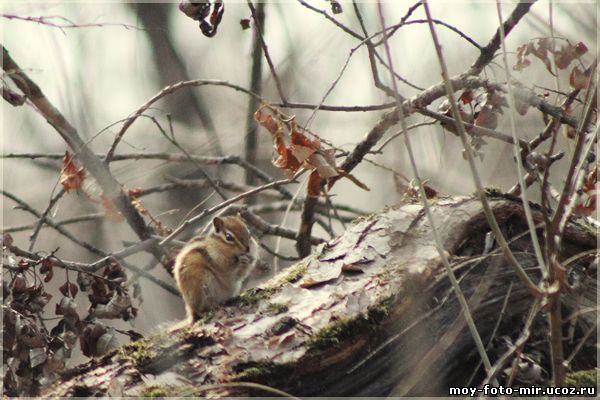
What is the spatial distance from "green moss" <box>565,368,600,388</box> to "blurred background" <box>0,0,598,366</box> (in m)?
1.38

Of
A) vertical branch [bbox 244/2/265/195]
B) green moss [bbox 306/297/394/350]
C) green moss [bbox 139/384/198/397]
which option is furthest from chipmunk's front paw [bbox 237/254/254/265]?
vertical branch [bbox 244/2/265/195]

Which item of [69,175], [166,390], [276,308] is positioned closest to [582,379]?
[276,308]

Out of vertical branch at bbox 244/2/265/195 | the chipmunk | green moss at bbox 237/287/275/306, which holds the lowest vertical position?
green moss at bbox 237/287/275/306

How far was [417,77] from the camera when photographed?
5.24 metres

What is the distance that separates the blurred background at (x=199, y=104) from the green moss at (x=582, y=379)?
1.38 m

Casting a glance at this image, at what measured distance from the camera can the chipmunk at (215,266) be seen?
3889 mm

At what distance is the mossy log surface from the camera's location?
9.83 ft

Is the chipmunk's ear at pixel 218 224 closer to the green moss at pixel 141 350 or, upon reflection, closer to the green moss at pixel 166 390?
the green moss at pixel 141 350

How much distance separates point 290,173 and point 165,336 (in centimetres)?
95

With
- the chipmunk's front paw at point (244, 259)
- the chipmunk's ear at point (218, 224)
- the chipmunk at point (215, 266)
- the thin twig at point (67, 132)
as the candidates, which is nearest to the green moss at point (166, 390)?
the chipmunk at point (215, 266)

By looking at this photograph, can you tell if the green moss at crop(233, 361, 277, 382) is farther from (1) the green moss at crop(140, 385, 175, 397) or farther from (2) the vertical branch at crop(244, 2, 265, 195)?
(2) the vertical branch at crop(244, 2, 265, 195)

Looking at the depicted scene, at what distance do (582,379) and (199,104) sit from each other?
545 centimetres

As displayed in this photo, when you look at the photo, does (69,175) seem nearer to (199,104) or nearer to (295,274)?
(295,274)

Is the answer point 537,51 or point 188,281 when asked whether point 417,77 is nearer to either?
point 537,51
